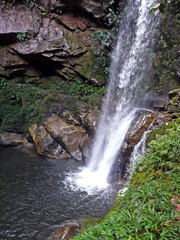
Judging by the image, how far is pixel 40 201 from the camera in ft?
14.4

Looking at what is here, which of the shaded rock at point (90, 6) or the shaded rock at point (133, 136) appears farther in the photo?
the shaded rock at point (90, 6)

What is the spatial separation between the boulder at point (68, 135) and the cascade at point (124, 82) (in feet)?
2.37

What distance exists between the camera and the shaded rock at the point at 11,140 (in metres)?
8.40

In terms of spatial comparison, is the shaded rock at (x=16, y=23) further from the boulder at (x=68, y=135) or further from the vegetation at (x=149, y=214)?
the vegetation at (x=149, y=214)

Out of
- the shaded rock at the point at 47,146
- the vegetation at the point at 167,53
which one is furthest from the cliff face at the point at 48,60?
the vegetation at the point at 167,53

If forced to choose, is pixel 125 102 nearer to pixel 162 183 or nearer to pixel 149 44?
pixel 149 44

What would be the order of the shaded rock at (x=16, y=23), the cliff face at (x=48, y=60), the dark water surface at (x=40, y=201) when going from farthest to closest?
the shaded rock at (x=16, y=23), the cliff face at (x=48, y=60), the dark water surface at (x=40, y=201)

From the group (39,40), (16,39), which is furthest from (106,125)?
(16,39)

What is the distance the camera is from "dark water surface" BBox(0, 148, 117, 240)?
352 centimetres

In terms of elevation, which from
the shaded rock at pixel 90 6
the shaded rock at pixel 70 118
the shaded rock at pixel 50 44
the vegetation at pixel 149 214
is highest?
the shaded rock at pixel 90 6

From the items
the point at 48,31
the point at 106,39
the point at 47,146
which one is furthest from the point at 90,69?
the point at 47,146

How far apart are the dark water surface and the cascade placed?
1.16 metres

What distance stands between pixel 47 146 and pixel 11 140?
7.98 feet

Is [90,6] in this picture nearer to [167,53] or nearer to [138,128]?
[167,53]
